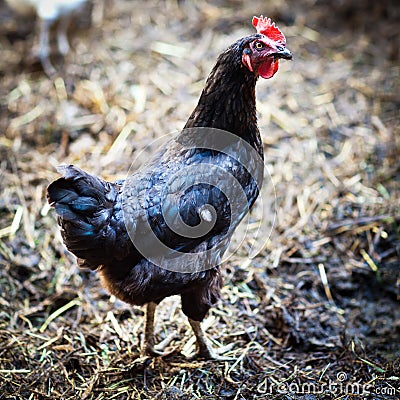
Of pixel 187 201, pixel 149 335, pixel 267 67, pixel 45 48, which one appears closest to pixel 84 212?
pixel 187 201

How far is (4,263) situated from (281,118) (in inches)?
114

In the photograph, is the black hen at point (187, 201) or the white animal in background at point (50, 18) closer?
the black hen at point (187, 201)

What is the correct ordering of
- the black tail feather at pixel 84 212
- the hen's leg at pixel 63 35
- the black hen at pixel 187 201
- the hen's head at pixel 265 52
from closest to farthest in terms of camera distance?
1. the black tail feather at pixel 84 212
2. the black hen at pixel 187 201
3. the hen's head at pixel 265 52
4. the hen's leg at pixel 63 35

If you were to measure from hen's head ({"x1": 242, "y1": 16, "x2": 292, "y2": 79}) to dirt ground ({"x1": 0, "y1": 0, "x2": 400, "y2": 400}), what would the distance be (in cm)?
164

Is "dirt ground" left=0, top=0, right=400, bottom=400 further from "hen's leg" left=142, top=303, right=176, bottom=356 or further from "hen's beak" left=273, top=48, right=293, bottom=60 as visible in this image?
"hen's beak" left=273, top=48, right=293, bottom=60

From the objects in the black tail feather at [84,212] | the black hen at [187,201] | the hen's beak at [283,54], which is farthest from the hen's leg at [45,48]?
the hen's beak at [283,54]

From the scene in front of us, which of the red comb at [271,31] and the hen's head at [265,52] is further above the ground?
the red comb at [271,31]

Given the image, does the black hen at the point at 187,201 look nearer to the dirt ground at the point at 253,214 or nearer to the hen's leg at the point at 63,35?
the dirt ground at the point at 253,214

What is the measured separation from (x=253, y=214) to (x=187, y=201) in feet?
5.26

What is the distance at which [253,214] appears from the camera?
14.9 feet

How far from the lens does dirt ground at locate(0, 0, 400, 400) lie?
11.1 feet

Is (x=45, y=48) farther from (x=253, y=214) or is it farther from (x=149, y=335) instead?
(x=149, y=335)

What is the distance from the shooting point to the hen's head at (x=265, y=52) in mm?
3008

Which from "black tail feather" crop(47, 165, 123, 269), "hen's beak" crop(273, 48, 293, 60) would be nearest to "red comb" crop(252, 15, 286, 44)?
"hen's beak" crop(273, 48, 293, 60)
